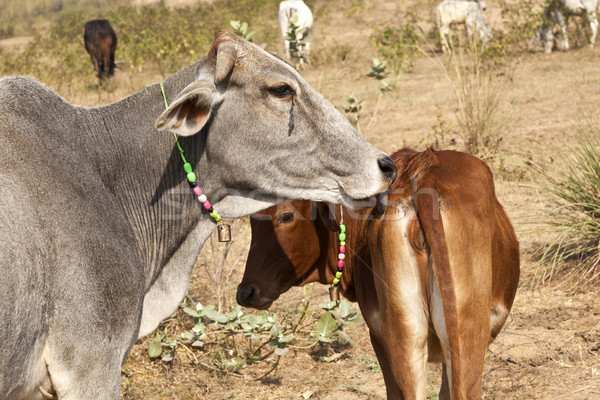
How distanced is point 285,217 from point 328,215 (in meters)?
0.22

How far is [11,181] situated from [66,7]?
119 centimetres

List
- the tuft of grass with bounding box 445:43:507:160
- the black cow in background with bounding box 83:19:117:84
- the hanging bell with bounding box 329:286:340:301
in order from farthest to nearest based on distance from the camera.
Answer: the black cow in background with bounding box 83:19:117:84 → the tuft of grass with bounding box 445:43:507:160 → the hanging bell with bounding box 329:286:340:301

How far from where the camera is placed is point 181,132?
8.59 feet

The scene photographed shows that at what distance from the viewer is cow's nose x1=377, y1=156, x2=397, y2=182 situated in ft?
8.97

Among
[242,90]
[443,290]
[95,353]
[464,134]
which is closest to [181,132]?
[242,90]

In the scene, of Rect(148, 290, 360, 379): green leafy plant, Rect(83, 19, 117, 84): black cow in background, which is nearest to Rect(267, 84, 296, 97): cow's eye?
Rect(148, 290, 360, 379): green leafy plant

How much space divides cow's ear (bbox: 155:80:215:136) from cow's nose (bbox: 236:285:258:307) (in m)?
1.30

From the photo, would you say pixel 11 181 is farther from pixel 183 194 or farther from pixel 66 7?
pixel 66 7

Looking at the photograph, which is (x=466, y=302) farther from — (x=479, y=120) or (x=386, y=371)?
(x=479, y=120)

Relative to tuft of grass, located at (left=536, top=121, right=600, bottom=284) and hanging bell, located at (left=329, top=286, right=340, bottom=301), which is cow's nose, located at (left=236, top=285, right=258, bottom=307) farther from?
tuft of grass, located at (left=536, top=121, right=600, bottom=284)

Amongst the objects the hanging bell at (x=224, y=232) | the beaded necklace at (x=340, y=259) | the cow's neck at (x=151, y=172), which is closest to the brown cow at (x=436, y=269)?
the beaded necklace at (x=340, y=259)

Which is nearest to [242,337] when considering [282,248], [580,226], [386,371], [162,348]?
[162,348]

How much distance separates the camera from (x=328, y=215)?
363 cm

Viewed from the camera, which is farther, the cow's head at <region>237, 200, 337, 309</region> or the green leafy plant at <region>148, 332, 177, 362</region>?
the green leafy plant at <region>148, 332, 177, 362</region>
